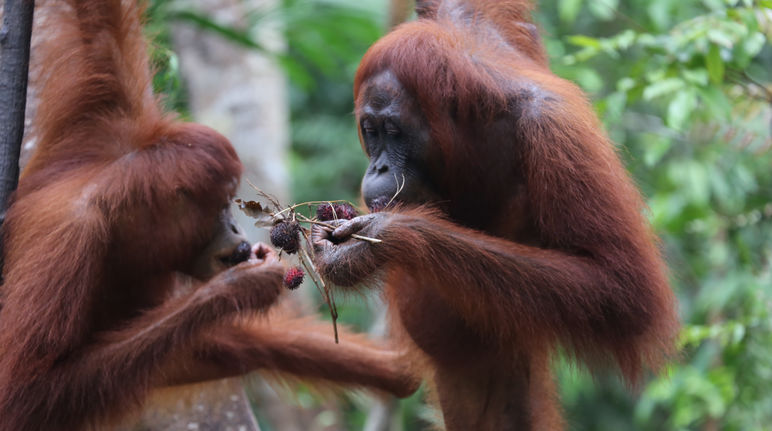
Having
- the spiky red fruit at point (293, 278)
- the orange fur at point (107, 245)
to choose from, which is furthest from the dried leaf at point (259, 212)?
the orange fur at point (107, 245)

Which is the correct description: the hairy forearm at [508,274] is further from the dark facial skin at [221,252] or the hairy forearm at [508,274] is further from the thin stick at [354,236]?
the dark facial skin at [221,252]

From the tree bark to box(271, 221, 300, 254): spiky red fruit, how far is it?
81 centimetres

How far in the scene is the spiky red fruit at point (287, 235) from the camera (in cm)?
211

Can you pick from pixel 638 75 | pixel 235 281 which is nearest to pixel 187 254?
pixel 235 281

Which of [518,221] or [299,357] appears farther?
[299,357]

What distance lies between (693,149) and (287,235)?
4.03 meters

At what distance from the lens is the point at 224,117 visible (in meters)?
5.86

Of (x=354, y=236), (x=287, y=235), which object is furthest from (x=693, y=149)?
(x=287, y=235)

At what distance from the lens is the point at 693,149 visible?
5.40 metres

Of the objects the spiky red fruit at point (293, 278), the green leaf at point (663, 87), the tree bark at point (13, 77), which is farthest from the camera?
the green leaf at point (663, 87)

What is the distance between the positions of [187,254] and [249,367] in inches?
23.6

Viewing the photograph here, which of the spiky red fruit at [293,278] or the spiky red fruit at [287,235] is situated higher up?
the spiky red fruit at [287,235]

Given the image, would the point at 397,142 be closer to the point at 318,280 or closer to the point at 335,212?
the point at 335,212

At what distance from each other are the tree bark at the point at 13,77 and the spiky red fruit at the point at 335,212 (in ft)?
2.91
